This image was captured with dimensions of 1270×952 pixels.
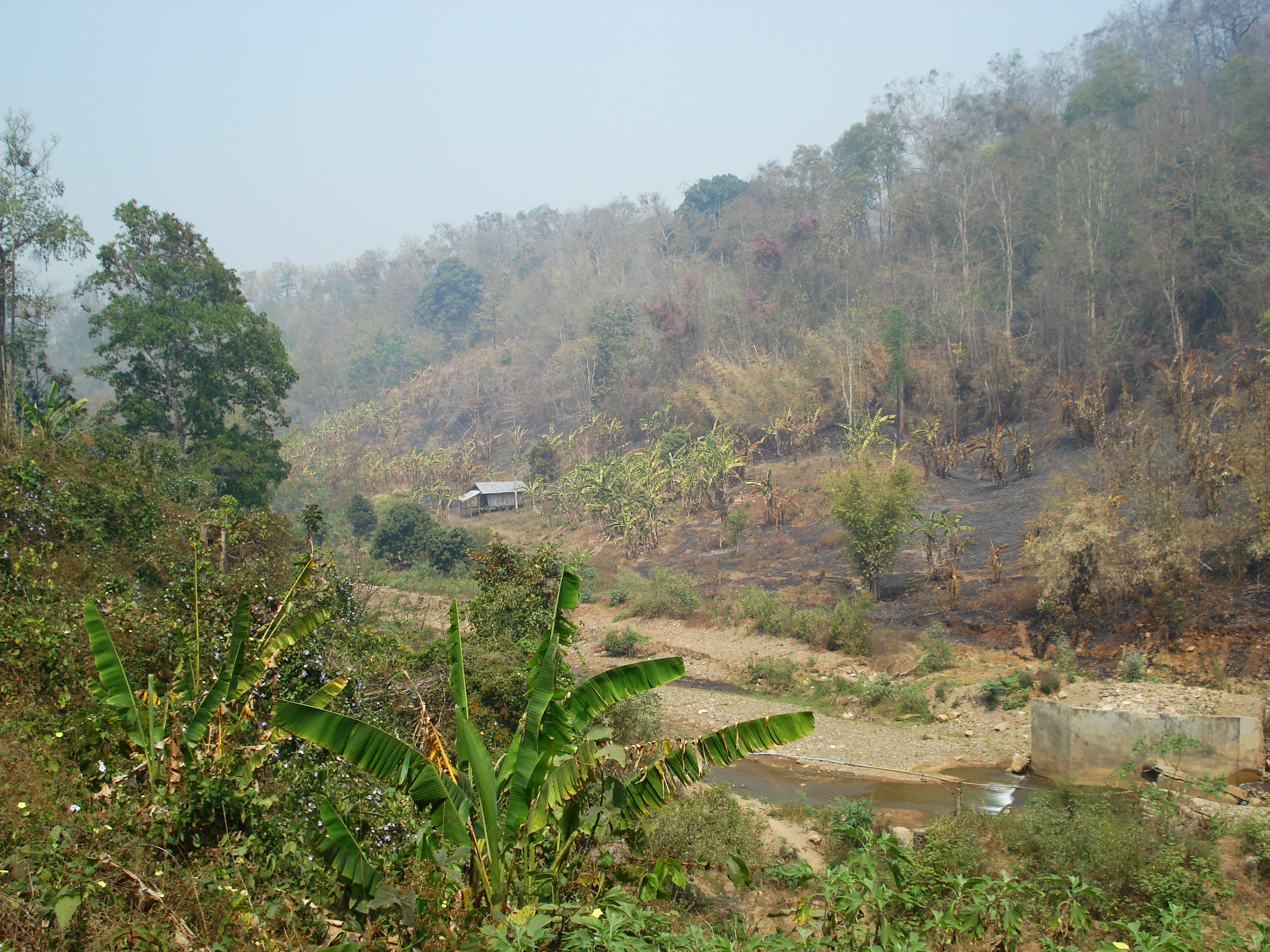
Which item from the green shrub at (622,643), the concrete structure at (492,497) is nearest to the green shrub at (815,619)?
the green shrub at (622,643)

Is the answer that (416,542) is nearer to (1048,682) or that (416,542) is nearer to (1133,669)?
(1048,682)

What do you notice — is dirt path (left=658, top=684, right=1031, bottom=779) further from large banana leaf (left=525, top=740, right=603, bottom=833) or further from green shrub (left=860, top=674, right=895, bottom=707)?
large banana leaf (left=525, top=740, right=603, bottom=833)

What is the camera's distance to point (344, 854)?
3211 millimetres

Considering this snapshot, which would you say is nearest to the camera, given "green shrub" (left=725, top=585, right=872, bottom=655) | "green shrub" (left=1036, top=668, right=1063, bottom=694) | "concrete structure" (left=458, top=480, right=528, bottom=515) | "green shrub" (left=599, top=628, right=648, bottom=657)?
"green shrub" (left=1036, top=668, right=1063, bottom=694)

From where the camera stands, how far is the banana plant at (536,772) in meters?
3.45

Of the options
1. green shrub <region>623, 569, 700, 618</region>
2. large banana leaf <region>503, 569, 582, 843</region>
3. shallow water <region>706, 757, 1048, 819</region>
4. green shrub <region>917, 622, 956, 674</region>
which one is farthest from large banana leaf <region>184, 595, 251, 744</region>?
green shrub <region>623, 569, 700, 618</region>

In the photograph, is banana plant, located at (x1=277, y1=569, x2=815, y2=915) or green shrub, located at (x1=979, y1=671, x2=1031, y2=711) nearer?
banana plant, located at (x1=277, y1=569, x2=815, y2=915)

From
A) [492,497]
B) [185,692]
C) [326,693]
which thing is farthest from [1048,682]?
[492,497]

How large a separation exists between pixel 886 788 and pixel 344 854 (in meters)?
8.39

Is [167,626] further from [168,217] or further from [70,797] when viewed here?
[168,217]

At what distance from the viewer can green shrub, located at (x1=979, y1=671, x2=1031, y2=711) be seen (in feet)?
39.8

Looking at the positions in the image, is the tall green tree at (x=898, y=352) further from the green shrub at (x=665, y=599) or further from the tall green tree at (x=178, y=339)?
the tall green tree at (x=178, y=339)

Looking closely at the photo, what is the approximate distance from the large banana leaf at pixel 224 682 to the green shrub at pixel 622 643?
44.2ft

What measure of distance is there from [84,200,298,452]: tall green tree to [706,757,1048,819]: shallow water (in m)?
14.0
